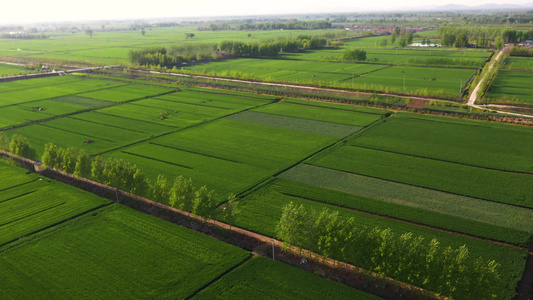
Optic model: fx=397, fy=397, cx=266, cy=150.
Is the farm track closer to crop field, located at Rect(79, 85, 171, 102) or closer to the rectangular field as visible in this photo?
the rectangular field

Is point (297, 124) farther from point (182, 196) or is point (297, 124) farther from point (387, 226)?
point (182, 196)

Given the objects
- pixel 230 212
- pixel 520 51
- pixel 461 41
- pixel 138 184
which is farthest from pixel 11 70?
pixel 520 51

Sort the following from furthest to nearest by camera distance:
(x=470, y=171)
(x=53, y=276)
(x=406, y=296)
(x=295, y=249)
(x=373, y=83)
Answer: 1. (x=373, y=83)
2. (x=470, y=171)
3. (x=295, y=249)
4. (x=53, y=276)
5. (x=406, y=296)

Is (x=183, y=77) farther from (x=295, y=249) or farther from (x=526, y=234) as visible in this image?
(x=526, y=234)

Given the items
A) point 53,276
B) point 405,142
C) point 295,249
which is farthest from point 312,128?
point 53,276

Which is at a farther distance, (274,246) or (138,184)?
(138,184)

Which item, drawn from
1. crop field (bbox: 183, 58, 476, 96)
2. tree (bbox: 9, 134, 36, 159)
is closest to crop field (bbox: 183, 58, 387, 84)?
crop field (bbox: 183, 58, 476, 96)
